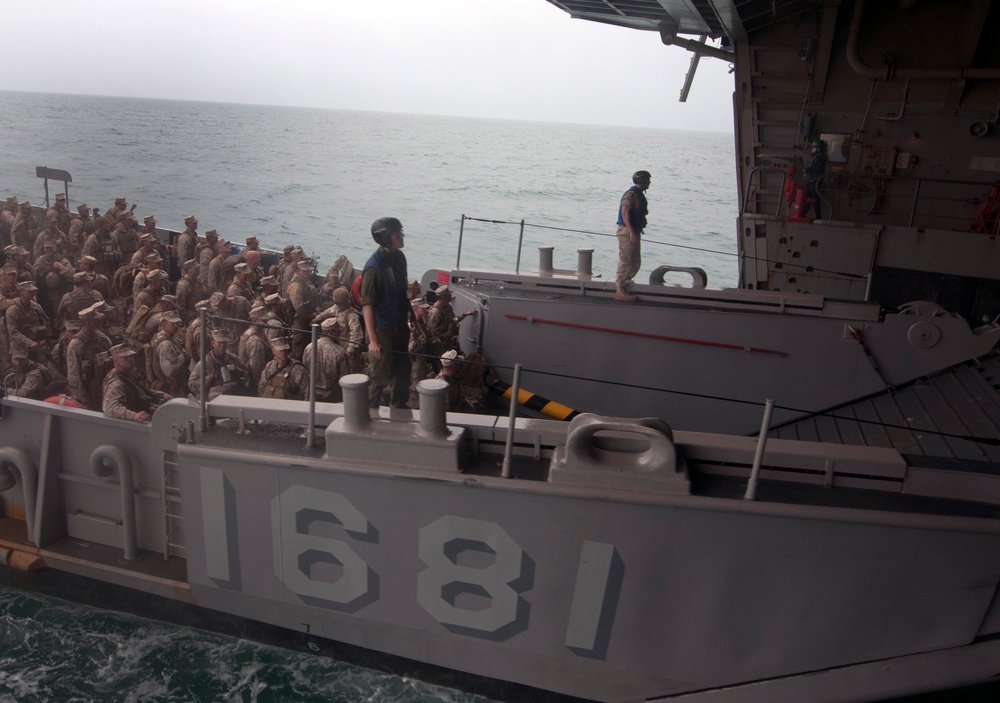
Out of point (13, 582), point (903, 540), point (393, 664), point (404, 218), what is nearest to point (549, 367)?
point (393, 664)

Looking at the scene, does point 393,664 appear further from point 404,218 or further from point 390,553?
point 404,218

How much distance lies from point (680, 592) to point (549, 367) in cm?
328

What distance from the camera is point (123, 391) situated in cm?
408

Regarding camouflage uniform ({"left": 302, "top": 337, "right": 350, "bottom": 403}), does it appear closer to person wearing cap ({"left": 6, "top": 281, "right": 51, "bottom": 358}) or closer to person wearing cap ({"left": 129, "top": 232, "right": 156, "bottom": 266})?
person wearing cap ({"left": 6, "top": 281, "right": 51, "bottom": 358})

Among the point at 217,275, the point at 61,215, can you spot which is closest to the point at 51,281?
the point at 217,275

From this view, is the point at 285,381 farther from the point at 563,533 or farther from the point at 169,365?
the point at 563,533

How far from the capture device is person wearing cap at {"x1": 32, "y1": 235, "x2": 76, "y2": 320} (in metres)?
7.71

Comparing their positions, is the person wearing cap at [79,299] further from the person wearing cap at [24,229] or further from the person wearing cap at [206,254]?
the person wearing cap at [24,229]

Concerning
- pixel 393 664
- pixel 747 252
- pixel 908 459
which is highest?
pixel 747 252

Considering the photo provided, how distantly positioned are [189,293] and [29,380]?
232cm

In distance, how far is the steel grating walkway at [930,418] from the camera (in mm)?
4535

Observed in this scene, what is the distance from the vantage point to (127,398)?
4.09m

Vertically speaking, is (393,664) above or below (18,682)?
above

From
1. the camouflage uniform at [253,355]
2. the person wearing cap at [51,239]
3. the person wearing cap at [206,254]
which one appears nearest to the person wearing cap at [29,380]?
the camouflage uniform at [253,355]
